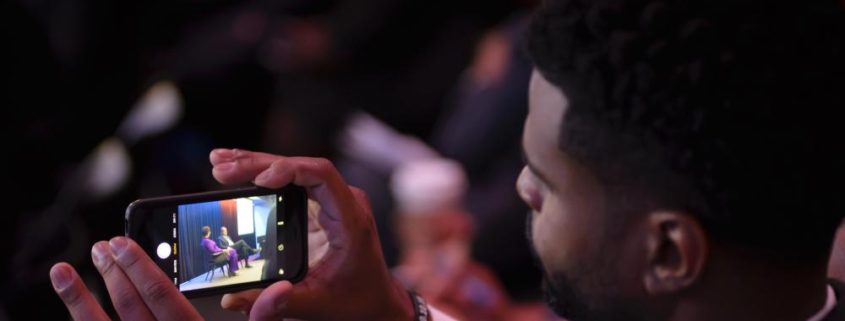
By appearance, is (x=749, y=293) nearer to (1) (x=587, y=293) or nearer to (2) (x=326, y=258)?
(1) (x=587, y=293)

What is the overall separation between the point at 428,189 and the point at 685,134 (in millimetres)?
1721

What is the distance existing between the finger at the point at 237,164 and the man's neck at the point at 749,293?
0.44m

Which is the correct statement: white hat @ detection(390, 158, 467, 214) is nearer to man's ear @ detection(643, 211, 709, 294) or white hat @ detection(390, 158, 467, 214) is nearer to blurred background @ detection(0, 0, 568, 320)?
blurred background @ detection(0, 0, 568, 320)

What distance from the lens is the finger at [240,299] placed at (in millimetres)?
1218

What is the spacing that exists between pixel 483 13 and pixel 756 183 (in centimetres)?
267

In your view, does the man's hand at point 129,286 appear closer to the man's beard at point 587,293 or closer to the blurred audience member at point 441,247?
the man's beard at point 587,293

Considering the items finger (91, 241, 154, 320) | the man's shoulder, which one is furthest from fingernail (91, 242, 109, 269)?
the man's shoulder

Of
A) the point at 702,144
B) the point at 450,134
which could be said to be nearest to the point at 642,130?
the point at 702,144

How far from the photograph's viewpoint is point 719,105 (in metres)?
0.93

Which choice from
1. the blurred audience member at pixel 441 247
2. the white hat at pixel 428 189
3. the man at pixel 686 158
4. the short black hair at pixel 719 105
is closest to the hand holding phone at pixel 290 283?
the man at pixel 686 158

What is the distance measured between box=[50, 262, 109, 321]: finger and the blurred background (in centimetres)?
123

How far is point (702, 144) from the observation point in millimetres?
938

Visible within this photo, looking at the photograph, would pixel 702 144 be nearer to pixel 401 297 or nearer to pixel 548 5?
pixel 548 5

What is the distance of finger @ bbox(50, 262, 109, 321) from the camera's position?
1.15 metres
